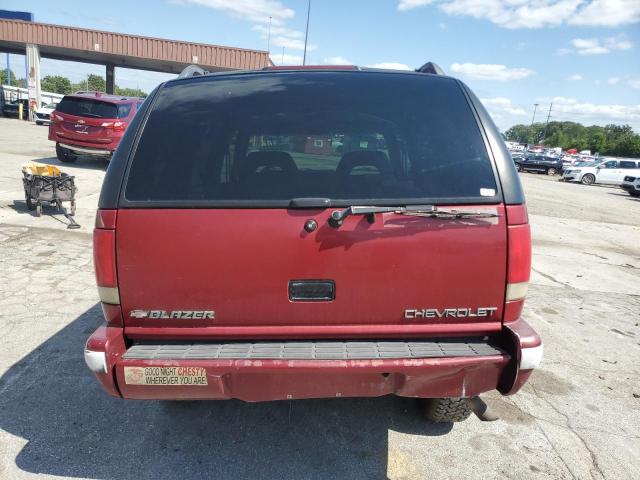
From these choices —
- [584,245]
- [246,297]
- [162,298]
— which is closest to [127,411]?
[162,298]

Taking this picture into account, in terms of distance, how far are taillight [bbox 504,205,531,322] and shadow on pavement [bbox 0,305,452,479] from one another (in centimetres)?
111

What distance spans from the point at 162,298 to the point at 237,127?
0.94 meters

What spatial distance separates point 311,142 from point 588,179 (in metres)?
29.9

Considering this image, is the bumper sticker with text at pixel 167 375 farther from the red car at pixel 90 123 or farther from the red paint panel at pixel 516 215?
the red car at pixel 90 123

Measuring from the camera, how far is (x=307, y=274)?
2139 millimetres

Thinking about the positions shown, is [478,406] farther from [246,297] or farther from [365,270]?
[246,297]

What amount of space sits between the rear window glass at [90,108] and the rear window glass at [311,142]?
10970mm

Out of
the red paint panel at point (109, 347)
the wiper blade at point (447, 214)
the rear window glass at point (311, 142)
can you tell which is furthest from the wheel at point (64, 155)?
the wiper blade at point (447, 214)

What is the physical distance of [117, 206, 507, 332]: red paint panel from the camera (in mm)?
2107

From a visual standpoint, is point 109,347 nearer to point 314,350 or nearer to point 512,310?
point 314,350

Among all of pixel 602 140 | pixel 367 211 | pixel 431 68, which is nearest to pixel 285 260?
pixel 367 211

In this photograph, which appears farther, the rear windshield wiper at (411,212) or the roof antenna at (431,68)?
the roof antenna at (431,68)

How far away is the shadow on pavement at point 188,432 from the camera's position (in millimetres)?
2449

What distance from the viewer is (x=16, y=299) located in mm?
4406
